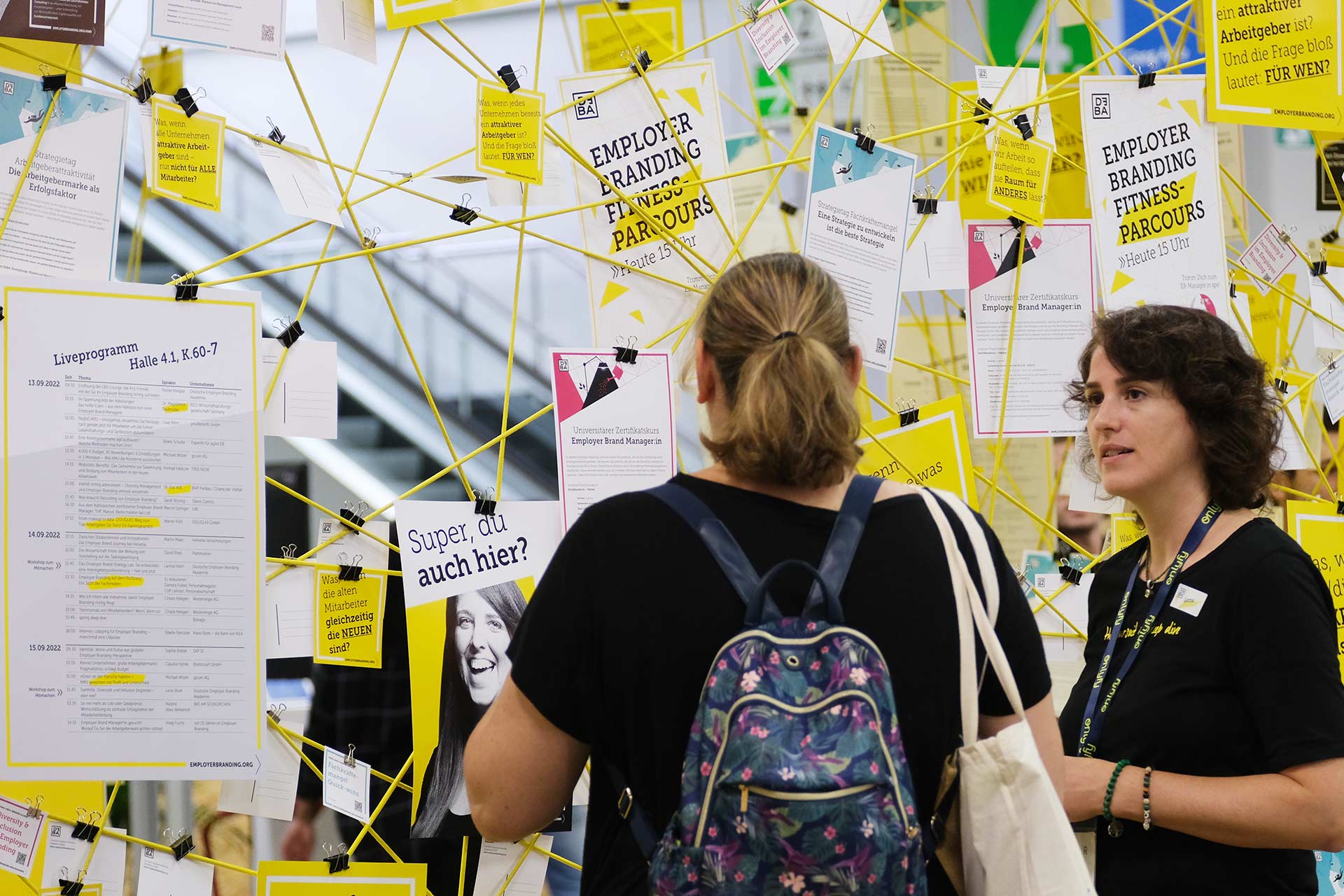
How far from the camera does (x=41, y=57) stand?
1.61 metres

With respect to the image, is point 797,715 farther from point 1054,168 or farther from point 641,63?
point 1054,168

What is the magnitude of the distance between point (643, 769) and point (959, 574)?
30 centimetres

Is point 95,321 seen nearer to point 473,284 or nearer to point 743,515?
point 743,515

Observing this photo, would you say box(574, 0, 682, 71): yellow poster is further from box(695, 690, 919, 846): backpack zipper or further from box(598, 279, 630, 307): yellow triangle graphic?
box(695, 690, 919, 846): backpack zipper

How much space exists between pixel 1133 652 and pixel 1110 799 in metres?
0.18

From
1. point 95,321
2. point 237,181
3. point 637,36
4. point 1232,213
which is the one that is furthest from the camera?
point 237,181

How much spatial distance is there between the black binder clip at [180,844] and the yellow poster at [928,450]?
1.13m

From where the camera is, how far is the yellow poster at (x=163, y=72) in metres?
1.70

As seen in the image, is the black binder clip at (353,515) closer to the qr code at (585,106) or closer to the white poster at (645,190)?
the white poster at (645,190)

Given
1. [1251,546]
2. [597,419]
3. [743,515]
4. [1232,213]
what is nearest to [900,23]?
[1232,213]

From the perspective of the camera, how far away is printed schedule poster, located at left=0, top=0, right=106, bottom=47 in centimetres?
154

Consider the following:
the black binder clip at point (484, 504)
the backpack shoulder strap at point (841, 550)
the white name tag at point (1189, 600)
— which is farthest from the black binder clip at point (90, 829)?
the white name tag at point (1189, 600)

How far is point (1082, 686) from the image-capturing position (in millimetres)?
1507

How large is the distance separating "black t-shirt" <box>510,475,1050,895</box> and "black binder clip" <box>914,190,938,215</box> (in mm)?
1093
